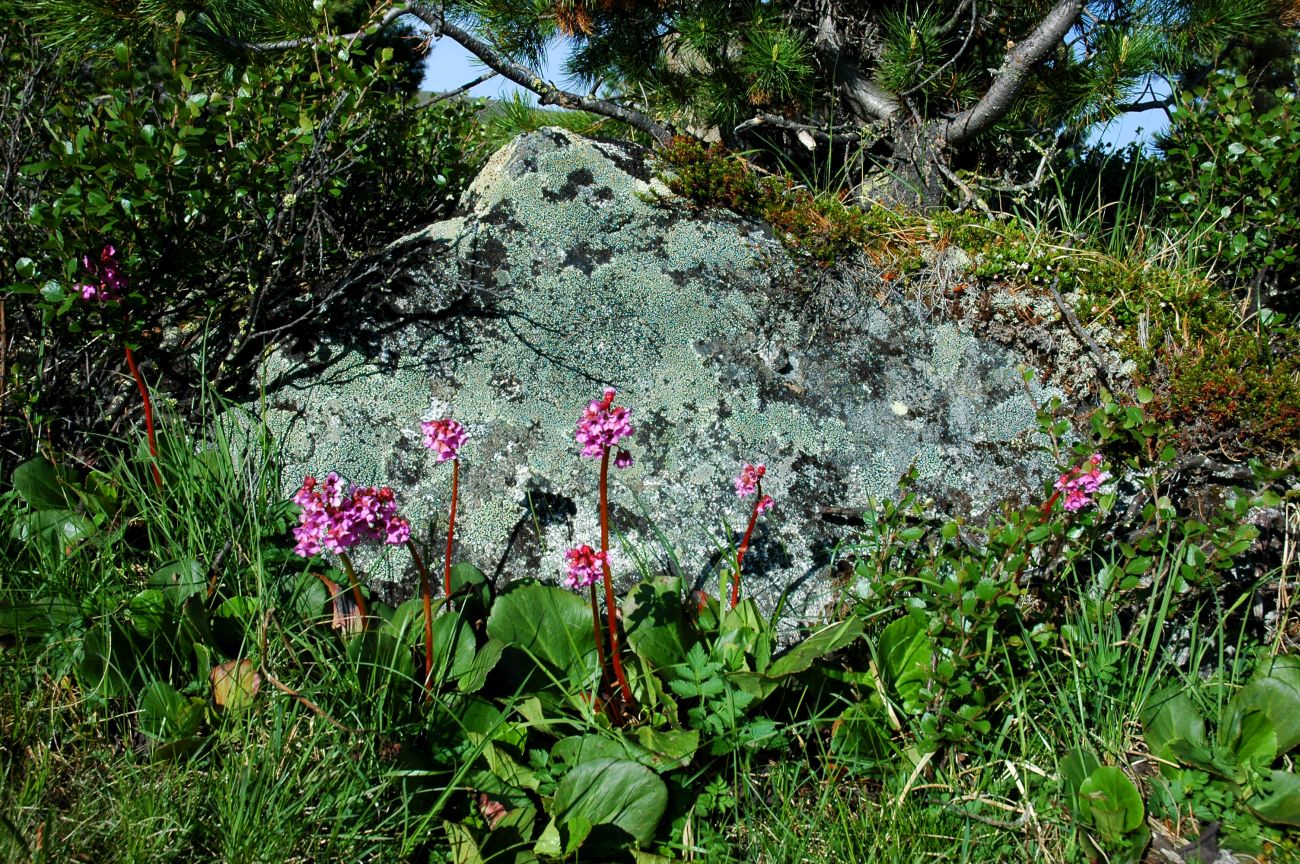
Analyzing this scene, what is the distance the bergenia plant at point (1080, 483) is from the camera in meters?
2.13

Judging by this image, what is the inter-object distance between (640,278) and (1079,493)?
1.46 metres

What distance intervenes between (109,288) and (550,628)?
5.04ft

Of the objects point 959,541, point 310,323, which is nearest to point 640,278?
point 310,323

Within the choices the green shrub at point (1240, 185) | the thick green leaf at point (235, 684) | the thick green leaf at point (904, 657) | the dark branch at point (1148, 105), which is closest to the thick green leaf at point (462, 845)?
the thick green leaf at point (235, 684)

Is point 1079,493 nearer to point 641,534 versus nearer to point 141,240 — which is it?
point 641,534

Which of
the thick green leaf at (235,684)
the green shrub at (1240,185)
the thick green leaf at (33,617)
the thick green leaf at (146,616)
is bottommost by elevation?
the thick green leaf at (235,684)

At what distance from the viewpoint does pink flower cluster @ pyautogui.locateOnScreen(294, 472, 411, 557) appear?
193 centimetres

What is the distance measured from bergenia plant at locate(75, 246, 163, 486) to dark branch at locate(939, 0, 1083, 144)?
11.4 ft

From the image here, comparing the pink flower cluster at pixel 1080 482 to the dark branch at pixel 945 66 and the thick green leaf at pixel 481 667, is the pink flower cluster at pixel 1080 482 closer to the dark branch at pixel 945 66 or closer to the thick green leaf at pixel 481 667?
the thick green leaf at pixel 481 667

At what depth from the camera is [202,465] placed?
2.47 meters

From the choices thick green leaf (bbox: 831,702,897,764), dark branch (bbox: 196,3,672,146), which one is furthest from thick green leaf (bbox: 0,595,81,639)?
dark branch (bbox: 196,3,672,146)

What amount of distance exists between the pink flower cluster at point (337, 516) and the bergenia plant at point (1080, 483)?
1542 millimetres

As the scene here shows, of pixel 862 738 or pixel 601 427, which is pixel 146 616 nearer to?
pixel 601 427

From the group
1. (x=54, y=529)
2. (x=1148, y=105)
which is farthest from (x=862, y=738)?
(x=1148, y=105)
